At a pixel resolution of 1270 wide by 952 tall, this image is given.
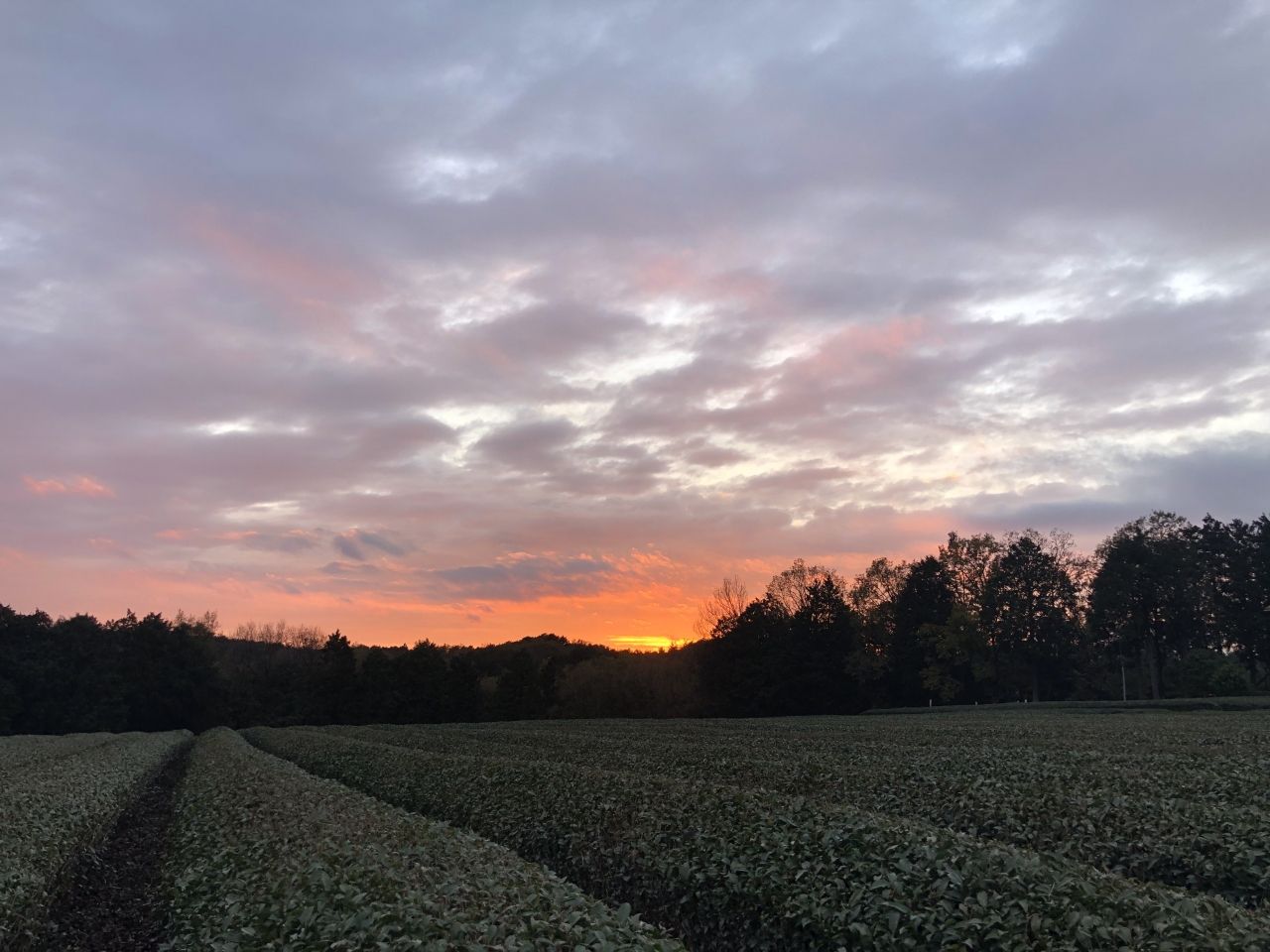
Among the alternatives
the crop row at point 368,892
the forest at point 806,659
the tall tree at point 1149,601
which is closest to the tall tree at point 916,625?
the forest at point 806,659

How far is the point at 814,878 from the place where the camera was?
8578mm

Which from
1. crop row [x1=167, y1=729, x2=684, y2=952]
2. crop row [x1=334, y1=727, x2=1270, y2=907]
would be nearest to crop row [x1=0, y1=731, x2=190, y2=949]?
crop row [x1=167, y1=729, x2=684, y2=952]

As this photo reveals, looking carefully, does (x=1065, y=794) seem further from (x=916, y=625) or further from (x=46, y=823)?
(x=916, y=625)

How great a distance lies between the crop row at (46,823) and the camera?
955 centimetres

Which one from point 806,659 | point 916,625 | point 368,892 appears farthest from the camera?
point 916,625

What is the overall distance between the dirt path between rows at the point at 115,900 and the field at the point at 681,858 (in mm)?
64

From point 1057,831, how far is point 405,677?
7253 cm

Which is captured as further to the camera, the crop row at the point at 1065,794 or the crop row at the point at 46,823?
the crop row at the point at 46,823

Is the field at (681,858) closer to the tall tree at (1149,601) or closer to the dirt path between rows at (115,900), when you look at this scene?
the dirt path between rows at (115,900)

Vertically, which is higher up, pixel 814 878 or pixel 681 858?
pixel 814 878

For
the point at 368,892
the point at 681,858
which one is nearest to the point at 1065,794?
the point at 681,858

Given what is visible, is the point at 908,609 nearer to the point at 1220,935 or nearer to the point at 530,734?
the point at 530,734

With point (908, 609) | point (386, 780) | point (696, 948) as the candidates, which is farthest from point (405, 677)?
point (696, 948)

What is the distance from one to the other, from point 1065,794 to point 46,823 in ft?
55.4
